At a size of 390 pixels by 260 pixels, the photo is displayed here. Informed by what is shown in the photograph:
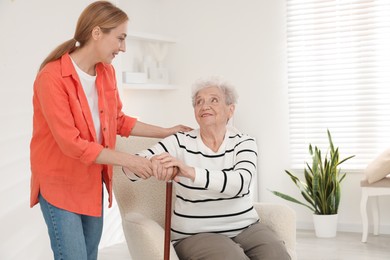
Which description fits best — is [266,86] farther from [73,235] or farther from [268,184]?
[73,235]

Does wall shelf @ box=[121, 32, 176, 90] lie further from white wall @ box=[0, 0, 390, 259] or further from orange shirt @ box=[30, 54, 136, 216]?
orange shirt @ box=[30, 54, 136, 216]

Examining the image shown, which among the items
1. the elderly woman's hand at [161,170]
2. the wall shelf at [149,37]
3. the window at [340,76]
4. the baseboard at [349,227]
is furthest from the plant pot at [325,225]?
the elderly woman's hand at [161,170]

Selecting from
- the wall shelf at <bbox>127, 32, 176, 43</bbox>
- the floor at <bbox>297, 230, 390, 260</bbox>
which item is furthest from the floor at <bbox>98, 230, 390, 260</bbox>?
the wall shelf at <bbox>127, 32, 176, 43</bbox>

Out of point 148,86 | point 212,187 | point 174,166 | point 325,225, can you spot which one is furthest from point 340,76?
point 174,166

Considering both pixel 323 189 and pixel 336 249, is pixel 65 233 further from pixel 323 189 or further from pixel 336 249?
pixel 323 189

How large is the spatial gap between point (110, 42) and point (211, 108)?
2.15 feet

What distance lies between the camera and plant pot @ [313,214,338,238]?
4.73 metres

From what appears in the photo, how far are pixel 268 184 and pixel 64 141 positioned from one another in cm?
336

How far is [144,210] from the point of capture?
273 centimetres

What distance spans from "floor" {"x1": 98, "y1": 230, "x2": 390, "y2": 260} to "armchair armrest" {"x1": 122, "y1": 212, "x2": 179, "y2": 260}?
5.89 ft

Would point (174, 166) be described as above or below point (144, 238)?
above

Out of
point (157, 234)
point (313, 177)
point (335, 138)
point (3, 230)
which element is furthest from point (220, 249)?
point (335, 138)

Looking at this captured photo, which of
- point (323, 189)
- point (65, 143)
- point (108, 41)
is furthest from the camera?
point (323, 189)

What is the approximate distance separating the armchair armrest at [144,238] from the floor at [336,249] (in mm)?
1796
